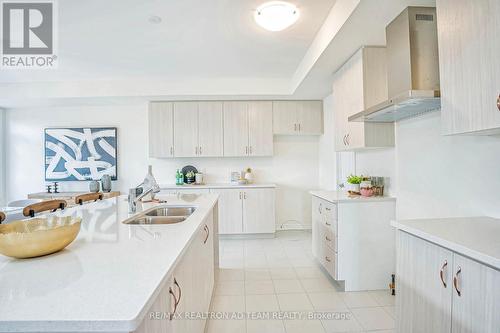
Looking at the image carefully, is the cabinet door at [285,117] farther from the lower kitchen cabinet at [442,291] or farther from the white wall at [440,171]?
the lower kitchen cabinet at [442,291]

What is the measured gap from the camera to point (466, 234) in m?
1.26

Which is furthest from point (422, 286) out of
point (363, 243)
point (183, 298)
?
point (183, 298)

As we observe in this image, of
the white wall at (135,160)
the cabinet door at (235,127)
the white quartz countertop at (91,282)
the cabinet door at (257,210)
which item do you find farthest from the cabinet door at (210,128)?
the white quartz countertop at (91,282)

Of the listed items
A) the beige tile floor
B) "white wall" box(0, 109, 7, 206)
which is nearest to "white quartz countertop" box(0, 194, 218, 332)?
the beige tile floor

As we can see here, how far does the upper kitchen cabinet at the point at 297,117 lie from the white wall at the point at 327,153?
125mm

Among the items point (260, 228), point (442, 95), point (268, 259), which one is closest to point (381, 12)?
point (442, 95)

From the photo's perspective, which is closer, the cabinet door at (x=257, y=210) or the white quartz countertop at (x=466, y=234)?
the white quartz countertop at (x=466, y=234)

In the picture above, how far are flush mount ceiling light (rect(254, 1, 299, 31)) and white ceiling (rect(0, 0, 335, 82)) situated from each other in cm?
10

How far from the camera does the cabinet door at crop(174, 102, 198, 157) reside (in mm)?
4312

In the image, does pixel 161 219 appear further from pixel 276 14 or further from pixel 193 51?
pixel 193 51

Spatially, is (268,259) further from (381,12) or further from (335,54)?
(381,12)

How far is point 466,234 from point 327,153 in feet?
10.2

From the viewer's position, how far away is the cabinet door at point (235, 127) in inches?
171

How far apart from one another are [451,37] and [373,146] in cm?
118
